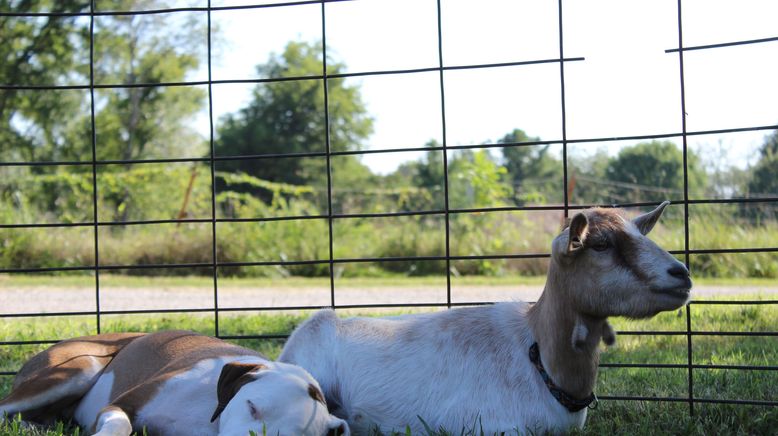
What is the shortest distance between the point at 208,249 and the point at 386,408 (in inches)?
509

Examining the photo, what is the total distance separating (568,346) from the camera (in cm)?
395

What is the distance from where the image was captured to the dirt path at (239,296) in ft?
36.8

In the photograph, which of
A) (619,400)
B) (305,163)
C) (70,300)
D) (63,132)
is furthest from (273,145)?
(619,400)

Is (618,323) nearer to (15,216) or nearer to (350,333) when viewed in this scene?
(350,333)

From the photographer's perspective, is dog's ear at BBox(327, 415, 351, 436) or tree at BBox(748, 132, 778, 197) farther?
tree at BBox(748, 132, 778, 197)

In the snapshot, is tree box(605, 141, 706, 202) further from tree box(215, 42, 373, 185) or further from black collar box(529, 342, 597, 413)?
tree box(215, 42, 373, 185)

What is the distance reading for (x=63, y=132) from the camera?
30.6 m

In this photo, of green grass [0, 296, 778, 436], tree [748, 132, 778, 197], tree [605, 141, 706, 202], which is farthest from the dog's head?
tree [748, 132, 778, 197]

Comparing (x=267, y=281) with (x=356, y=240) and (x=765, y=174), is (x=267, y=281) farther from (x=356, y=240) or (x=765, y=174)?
(x=765, y=174)

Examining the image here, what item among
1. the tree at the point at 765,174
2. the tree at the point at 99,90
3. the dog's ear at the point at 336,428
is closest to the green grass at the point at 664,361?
the dog's ear at the point at 336,428

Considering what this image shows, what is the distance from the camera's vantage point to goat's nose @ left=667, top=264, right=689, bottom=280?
362 centimetres

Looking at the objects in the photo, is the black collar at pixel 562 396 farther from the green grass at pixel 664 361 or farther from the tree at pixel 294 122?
the tree at pixel 294 122

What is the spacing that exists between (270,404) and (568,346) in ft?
4.74

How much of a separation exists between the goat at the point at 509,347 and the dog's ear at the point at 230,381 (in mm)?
671
